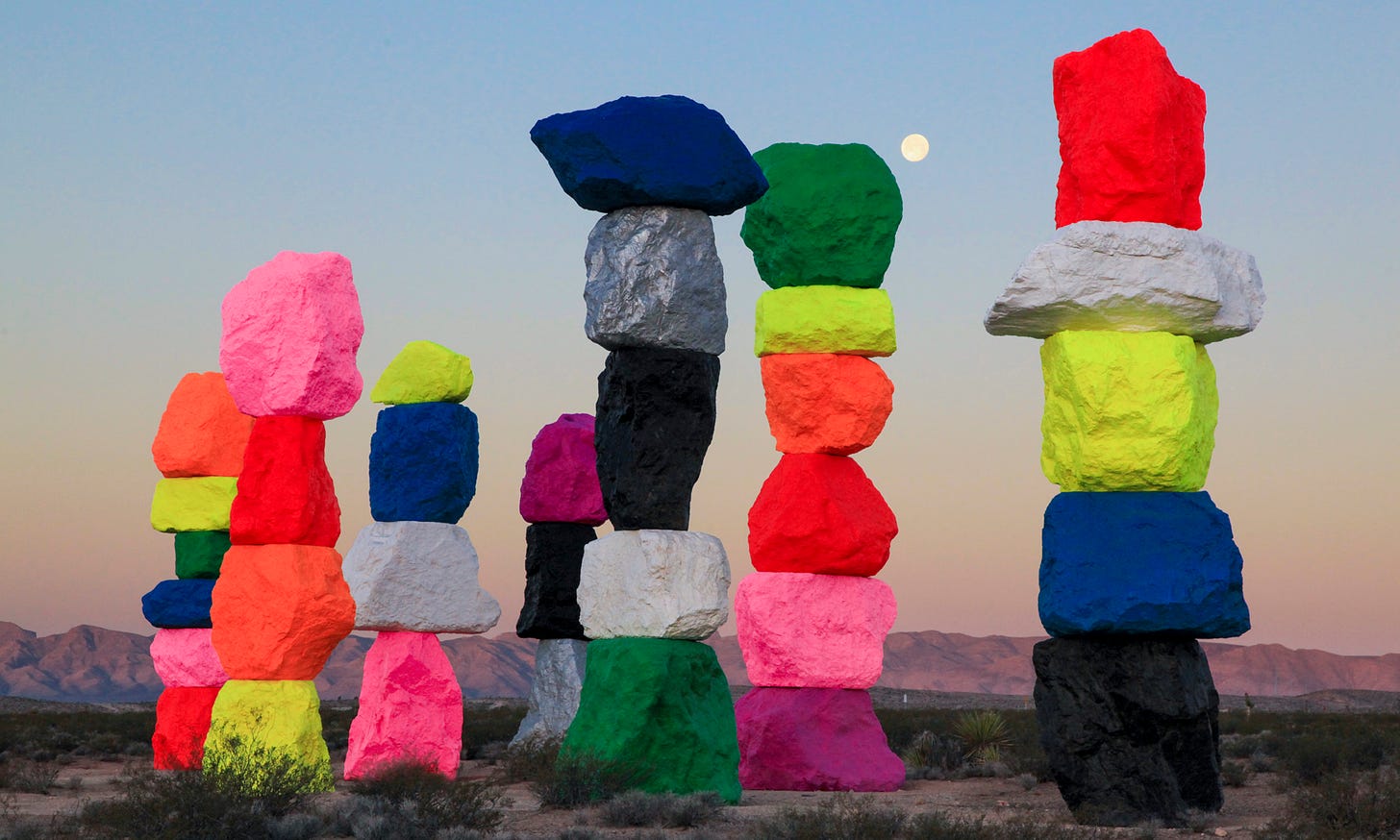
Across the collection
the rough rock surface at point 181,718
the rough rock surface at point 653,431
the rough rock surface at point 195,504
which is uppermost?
the rough rock surface at point 653,431

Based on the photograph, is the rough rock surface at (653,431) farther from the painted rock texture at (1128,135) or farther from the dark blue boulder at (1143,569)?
the painted rock texture at (1128,135)

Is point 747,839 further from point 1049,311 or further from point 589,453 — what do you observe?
point 589,453

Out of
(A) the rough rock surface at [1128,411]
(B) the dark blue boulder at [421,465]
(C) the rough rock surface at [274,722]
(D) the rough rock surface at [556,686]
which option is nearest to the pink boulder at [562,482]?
(D) the rough rock surface at [556,686]

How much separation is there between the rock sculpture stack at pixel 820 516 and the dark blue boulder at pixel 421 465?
126 inches

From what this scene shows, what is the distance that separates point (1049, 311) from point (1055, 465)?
1143mm

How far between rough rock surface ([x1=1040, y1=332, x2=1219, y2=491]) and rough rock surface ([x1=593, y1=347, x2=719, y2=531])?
9.20 feet

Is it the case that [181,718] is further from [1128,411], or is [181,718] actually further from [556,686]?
[1128,411]

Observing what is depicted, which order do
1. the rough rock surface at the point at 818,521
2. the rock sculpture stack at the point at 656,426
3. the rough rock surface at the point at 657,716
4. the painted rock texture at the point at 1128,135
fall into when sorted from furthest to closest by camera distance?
the rough rock surface at the point at 818,521 < the rock sculpture stack at the point at 656,426 < the rough rock surface at the point at 657,716 < the painted rock texture at the point at 1128,135

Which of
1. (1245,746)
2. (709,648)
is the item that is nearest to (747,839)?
(709,648)

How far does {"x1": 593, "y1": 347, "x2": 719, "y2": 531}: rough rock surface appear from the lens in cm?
1144

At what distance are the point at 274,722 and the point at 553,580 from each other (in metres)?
5.22

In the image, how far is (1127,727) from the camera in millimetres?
10141

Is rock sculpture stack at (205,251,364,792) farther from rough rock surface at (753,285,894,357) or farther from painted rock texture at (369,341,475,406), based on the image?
rough rock surface at (753,285,894,357)

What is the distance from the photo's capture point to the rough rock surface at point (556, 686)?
1745 cm
